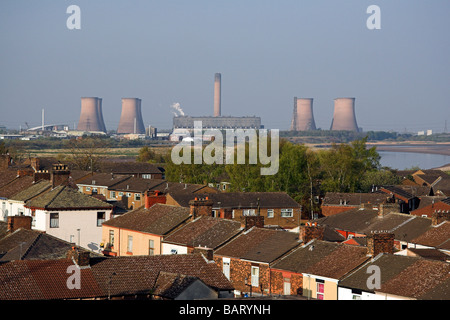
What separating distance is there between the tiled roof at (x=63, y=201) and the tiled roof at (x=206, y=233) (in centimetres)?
736

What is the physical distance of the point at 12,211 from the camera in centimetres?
5153

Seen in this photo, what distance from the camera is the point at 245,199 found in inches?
2557

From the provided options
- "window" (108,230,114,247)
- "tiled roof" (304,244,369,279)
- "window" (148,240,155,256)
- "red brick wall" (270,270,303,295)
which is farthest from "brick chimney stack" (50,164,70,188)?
"tiled roof" (304,244,369,279)

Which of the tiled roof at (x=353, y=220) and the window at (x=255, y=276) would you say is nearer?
the window at (x=255, y=276)

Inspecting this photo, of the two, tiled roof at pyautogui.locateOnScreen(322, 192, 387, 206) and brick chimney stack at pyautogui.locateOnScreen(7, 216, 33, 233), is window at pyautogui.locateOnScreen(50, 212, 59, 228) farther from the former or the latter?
tiled roof at pyautogui.locateOnScreen(322, 192, 387, 206)

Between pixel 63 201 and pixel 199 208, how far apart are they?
8641 mm

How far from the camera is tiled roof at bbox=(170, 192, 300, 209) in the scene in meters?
62.3

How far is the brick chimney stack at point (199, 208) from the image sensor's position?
145 feet

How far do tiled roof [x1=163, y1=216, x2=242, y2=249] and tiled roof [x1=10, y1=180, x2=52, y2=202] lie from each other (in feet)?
41.0

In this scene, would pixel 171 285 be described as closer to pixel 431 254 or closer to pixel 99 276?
pixel 99 276

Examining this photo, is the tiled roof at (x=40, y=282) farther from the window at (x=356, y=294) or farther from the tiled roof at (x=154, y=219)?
the tiled roof at (x=154, y=219)

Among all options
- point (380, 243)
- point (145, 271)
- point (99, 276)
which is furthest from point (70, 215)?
point (380, 243)

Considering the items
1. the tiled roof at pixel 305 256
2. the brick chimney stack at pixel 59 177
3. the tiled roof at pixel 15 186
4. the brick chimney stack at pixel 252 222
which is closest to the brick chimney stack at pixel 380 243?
the tiled roof at pixel 305 256
